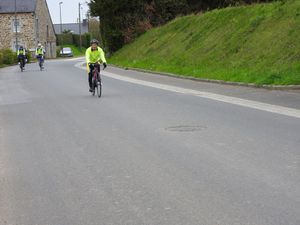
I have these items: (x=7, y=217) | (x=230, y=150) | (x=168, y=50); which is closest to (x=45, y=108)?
(x=230, y=150)

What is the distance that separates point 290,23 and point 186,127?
14.8 m

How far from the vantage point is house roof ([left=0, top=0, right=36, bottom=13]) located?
268 feet

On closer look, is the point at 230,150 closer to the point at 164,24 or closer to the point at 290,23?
the point at 290,23

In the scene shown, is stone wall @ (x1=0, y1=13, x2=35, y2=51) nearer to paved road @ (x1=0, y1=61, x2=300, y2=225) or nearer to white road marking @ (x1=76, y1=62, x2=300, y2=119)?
white road marking @ (x1=76, y1=62, x2=300, y2=119)

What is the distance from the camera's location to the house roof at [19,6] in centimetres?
8175

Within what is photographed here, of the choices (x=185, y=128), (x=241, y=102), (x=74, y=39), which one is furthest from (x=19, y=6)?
(x=185, y=128)

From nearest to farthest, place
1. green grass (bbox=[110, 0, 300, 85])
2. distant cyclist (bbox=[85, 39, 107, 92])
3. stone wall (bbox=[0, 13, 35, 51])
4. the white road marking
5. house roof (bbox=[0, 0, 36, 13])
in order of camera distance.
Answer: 1. the white road marking
2. distant cyclist (bbox=[85, 39, 107, 92])
3. green grass (bbox=[110, 0, 300, 85])
4. house roof (bbox=[0, 0, 36, 13])
5. stone wall (bbox=[0, 13, 35, 51])

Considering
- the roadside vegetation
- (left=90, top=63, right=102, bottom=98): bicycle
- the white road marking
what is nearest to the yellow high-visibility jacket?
(left=90, top=63, right=102, bottom=98): bicycle

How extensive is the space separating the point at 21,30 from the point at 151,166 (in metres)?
77.2

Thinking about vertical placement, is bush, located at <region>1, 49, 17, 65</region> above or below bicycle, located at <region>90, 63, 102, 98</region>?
below

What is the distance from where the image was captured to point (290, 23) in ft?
81.0

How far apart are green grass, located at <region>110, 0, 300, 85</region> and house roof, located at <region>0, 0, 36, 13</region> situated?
146ft

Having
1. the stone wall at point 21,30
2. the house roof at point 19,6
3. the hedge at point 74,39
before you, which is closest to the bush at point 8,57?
the stone wall at point 21,30

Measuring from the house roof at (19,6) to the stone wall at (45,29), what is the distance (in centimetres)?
147
